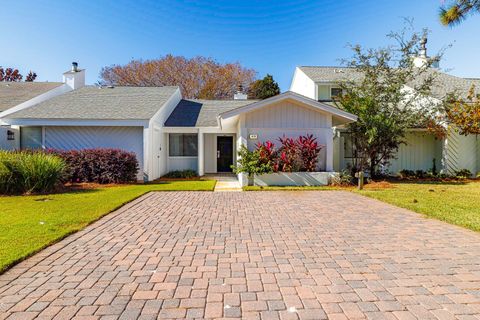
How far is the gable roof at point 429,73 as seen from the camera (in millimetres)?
17500

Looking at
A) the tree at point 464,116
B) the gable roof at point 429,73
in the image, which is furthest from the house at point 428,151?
the tree at point 464,116

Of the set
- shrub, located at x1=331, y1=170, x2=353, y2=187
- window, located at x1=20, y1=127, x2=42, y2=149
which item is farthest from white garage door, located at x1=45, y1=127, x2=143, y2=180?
shrub, located at x1=331, y1=170, x2=353, y2=187

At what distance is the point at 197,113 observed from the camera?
18.0 meters

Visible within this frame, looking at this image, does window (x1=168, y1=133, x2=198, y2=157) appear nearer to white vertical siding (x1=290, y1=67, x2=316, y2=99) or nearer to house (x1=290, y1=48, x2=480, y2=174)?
house (x1=290, y1=48, x2=480, y2=174)

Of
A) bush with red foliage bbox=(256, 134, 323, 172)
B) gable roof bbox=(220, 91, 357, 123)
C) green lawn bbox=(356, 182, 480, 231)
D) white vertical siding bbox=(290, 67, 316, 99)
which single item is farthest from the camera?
white vertical siding bbox=(290, 67, 316, 99)

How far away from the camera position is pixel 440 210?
7.27 m

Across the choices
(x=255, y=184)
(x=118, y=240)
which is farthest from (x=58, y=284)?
(x=255, y=184)

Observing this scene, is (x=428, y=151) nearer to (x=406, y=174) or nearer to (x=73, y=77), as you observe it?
(x=406, y=174)

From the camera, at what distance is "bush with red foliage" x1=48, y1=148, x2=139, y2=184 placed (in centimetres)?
1230

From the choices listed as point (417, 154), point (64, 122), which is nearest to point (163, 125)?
point (64, 122)

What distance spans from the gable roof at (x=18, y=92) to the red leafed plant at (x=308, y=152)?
53.8 ft

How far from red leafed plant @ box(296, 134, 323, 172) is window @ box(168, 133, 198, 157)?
22.2 feet

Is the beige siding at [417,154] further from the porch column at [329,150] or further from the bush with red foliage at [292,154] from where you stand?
the bush with red foliage at [292,154]

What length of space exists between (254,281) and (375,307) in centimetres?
132
